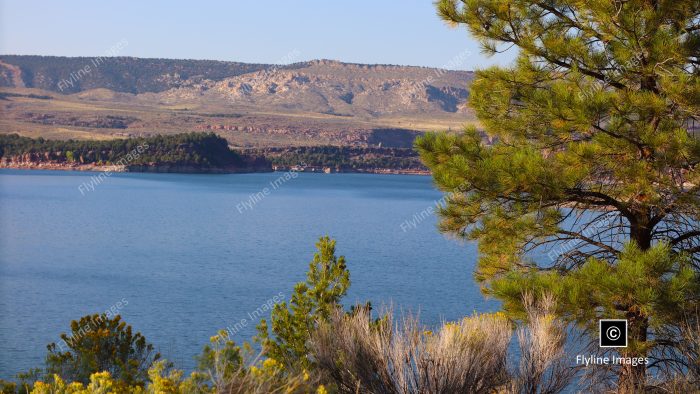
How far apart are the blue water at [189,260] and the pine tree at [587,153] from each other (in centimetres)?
270

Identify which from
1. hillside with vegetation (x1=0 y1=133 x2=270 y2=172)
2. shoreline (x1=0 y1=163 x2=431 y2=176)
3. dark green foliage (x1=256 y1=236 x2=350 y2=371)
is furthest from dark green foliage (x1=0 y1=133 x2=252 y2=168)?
dark green foliage (x1=256 y1=236 x2=350 y2=371)

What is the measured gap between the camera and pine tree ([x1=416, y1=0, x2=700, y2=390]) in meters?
10.2

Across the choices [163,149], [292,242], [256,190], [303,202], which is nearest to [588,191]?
[292,242]

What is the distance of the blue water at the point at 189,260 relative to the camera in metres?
24.0

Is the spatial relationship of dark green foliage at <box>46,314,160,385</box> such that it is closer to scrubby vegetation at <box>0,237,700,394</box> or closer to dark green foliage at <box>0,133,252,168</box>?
scrubby vegetation at <box>0,237,700,394</box>

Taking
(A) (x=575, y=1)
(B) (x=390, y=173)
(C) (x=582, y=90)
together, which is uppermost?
(A) (x=575, y=1)

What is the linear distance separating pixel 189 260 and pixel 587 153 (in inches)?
1146

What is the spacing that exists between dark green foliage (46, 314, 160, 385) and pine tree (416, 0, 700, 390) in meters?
4.12

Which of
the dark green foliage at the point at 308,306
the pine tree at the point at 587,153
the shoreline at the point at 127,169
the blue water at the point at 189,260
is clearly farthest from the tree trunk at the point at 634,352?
the shoreline at the point at 127,169

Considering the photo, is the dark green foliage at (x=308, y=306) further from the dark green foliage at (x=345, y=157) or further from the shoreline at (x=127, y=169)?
the dark green foliage at (x=345, y=157)

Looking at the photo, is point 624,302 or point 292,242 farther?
point 292,242

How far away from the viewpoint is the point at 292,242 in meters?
44.0

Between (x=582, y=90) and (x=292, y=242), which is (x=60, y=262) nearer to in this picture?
(x=292, y=242)

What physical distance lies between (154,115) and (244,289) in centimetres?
12060
